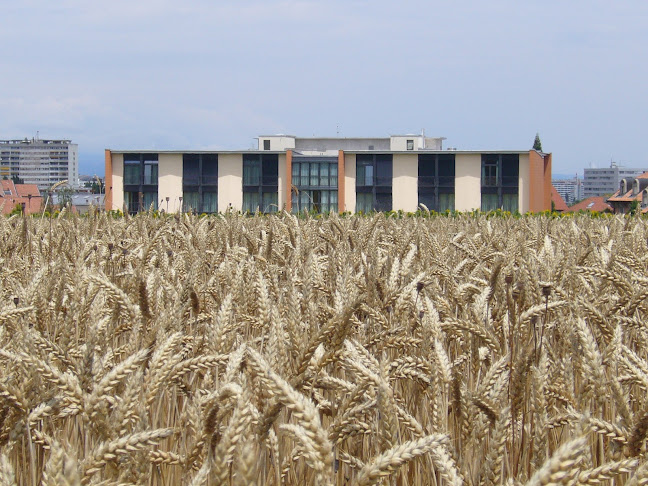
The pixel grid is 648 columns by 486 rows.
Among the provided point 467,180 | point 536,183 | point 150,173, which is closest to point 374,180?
point 467,180

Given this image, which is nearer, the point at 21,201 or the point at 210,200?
the point at 21,201

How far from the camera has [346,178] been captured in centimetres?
7444

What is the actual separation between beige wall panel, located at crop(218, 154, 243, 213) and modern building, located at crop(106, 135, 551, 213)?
97 mm

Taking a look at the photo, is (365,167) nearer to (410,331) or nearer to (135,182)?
(135,182)

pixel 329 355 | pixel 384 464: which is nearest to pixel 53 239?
pixel 329 355

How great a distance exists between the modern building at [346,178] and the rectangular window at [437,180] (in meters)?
0.09

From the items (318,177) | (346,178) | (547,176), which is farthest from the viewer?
(318,177)

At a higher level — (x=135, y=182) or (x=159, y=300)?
(x=135, y=182)

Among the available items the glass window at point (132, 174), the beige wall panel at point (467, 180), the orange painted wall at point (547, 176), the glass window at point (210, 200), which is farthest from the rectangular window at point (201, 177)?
the orange painted wall at point (547, 176)

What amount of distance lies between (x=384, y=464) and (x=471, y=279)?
2.02 m

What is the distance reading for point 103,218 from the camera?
6301 mm

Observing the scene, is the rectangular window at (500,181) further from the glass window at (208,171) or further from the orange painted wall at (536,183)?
the glass window at (208,171)

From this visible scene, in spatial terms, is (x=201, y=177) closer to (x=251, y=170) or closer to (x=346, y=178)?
(x=251, y=170)

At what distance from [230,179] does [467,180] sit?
22782 mm
